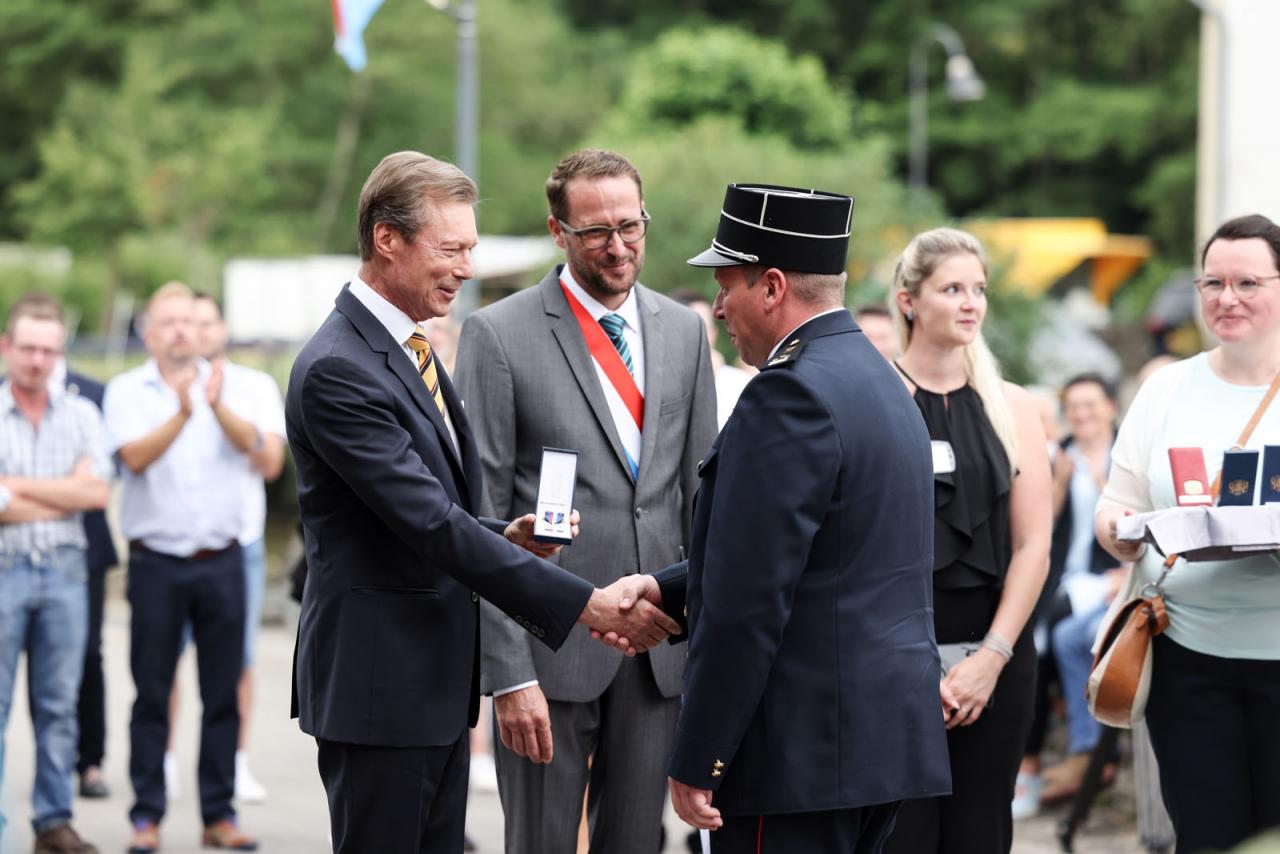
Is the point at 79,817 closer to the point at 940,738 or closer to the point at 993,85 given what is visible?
the point at 940,738

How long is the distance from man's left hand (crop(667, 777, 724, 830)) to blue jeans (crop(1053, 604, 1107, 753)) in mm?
4912

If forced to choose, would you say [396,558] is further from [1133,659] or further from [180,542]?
[180,542]

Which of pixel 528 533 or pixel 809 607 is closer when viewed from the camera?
pixel 809 607

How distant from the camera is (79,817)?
318 inches

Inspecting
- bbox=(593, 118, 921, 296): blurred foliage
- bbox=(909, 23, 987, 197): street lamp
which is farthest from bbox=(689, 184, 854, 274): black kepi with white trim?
bbox=(909, 23, 987, 197): street lamp

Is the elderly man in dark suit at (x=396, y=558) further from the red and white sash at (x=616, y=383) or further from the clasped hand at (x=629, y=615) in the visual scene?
the red and white sash at (x=616, y=383)

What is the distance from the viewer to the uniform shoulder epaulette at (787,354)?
3.65 metres

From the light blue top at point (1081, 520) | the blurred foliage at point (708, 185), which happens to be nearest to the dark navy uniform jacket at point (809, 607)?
the light blue top at point (1081, 520)

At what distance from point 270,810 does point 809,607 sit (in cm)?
532

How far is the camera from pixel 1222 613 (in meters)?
4.72

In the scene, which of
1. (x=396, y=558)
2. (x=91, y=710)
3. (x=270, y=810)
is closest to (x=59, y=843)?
(x=270, y=810)

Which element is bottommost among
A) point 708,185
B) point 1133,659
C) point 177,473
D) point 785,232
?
point 1133,659

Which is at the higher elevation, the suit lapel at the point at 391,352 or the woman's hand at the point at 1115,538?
the suit lapel at the point at 391,352

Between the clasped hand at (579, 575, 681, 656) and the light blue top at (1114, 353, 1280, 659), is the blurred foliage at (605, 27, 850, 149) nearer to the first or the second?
the light blue top at (1114, 353, 1280, 659)
